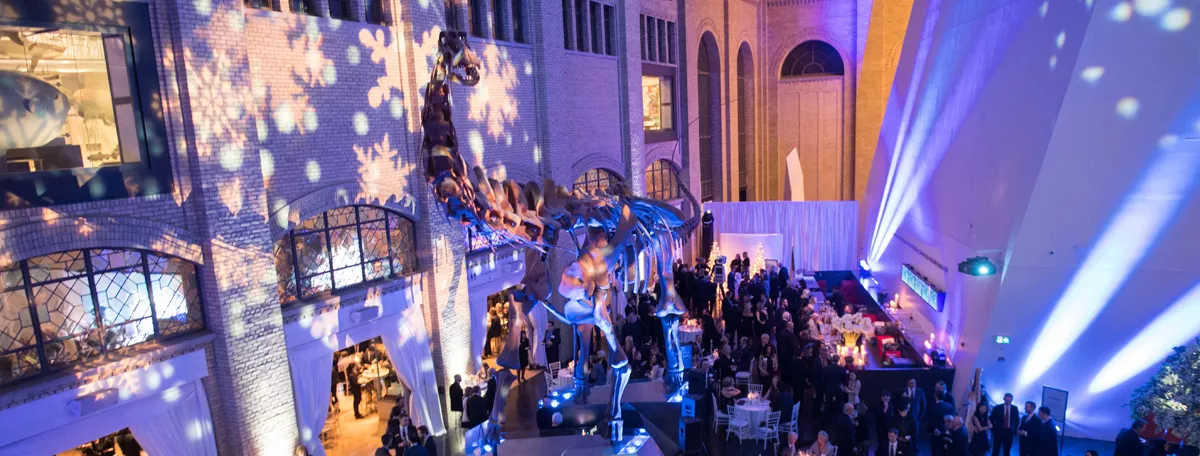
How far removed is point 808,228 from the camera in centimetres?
2183

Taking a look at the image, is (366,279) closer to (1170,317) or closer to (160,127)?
(160,127)

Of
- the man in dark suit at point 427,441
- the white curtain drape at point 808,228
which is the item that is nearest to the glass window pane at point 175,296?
the man in dark suit at point 427,441

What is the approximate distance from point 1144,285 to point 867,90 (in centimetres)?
1658

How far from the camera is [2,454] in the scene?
7047mm

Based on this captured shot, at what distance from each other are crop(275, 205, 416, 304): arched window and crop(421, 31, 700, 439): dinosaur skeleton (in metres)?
3.48

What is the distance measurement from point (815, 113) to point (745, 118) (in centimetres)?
256

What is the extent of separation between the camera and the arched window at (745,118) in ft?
88.5

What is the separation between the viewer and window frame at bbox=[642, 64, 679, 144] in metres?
20.3

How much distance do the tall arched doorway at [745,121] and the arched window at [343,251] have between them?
17.7 meters

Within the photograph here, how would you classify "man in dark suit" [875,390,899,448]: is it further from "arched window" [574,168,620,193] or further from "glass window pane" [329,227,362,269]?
"arched window" [574,168,620,193]

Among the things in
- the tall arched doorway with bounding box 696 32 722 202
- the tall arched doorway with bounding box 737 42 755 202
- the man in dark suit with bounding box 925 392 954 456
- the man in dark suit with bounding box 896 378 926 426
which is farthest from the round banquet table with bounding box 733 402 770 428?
the tall arched doorway with bounding box 737 42 755 202

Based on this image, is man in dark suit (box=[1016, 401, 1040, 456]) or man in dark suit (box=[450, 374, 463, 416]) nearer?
man in dark suit (box=[1016, 401, 1040, 456])

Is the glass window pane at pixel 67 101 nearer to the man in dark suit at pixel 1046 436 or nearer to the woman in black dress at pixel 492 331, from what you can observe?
the woman in black dress at pixel 492 331

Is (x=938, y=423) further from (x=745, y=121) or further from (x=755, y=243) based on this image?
(x=745, y=121)
